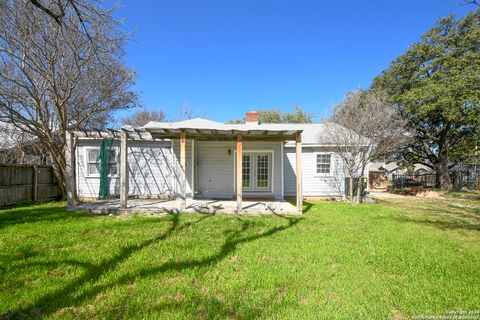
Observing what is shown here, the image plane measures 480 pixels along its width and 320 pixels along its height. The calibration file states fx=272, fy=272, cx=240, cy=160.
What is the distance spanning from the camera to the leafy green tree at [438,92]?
55.8 feet

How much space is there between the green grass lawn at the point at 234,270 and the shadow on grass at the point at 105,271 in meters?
0.02

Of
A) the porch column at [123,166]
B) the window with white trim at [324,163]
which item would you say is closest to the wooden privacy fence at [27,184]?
the porch column at [123,166]

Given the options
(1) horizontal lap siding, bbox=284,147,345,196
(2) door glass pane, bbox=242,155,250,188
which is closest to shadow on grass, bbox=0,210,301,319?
(2) door glass pane, bbox=242,155,250,188

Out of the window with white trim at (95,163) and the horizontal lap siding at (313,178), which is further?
the horizontal lap siding at (313,178)

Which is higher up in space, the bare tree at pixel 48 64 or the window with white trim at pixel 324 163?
the bare tree at pixel 48 64

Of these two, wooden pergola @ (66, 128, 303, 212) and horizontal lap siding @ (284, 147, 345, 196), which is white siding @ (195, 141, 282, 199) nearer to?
horizontal lap siding @ (284, 147, 345, 196)

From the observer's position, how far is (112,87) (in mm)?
12398

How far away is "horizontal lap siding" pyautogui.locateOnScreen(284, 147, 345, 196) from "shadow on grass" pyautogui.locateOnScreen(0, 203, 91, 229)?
28.9ft

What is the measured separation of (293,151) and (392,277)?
9791 mm

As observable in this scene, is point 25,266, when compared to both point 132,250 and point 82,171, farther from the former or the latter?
point 82,171

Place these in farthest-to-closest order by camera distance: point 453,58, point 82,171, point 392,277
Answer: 1. point 453,58
2. point 82,171
3. point 392,277

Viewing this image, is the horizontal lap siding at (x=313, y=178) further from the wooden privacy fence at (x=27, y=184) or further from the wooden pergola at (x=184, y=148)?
the wooden privacy fence at (x=27, y=184)

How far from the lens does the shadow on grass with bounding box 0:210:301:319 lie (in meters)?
2.96

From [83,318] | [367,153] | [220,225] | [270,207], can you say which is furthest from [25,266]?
[367,153]
